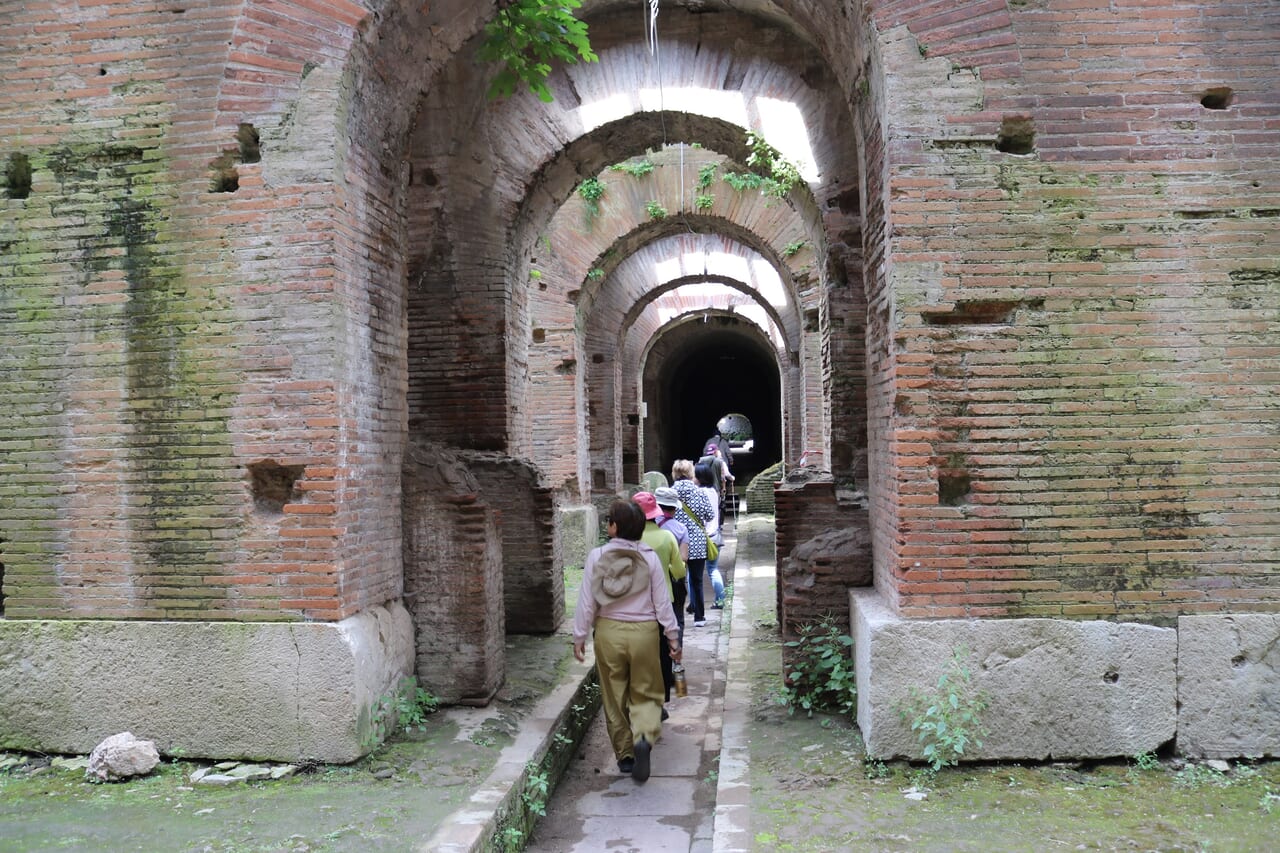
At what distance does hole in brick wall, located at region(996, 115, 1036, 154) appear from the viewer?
4.60 metres

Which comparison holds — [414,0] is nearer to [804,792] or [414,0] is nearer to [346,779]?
[346,779]

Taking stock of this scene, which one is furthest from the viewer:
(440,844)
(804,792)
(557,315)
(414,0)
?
(557,315)

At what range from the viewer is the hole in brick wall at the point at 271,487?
484 centimetres

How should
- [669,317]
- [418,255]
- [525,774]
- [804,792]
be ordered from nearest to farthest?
[804,792], [525,774], [418,255], [669,317]

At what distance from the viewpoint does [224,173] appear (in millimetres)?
4949

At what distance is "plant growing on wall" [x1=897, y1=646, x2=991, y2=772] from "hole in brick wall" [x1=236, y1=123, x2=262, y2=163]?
4360mm

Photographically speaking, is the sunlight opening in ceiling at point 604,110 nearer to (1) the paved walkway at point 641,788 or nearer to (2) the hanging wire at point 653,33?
(2) the hanging wire at point 653,33

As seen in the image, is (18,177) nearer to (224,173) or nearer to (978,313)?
(224,173)

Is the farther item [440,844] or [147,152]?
[147,152]

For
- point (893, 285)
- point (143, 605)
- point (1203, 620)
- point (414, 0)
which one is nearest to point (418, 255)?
point (414, 0)

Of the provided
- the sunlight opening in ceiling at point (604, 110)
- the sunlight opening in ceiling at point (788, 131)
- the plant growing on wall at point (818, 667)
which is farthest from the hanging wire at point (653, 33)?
the plant growing on wall at point (818, 667)

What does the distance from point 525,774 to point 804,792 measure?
143 centimetres

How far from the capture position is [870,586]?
555 centimetres

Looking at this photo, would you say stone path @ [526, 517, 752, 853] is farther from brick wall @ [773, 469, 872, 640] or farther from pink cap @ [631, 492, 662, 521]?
pink cap @ [631, 492, 662, 521]
